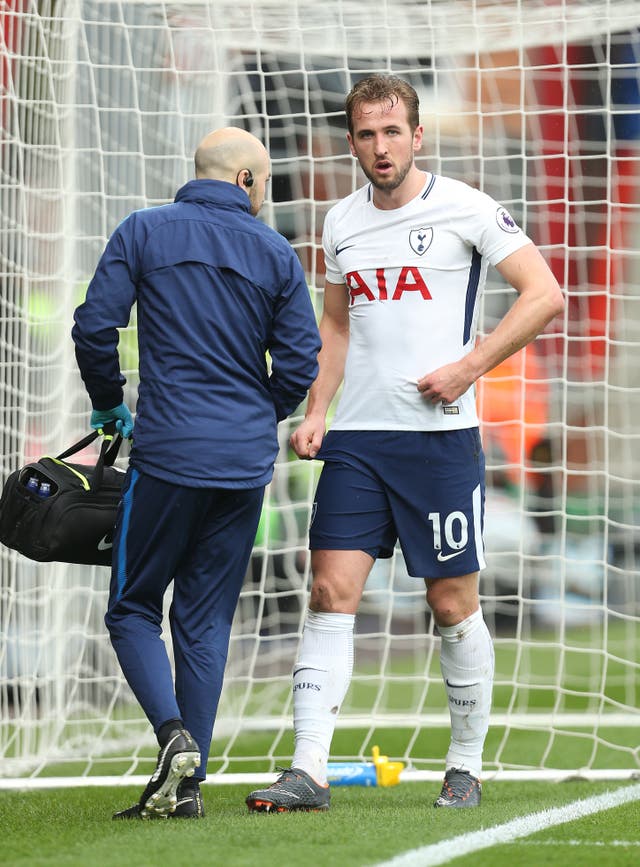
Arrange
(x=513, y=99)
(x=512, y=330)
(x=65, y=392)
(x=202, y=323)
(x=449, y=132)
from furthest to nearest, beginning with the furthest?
(x=513, y=99), (x=449, y=132), (x=65, y=392), (x=512, y=330), (x=202, y=323)

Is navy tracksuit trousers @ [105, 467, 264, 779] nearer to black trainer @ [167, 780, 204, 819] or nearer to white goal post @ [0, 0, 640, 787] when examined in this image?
black trainer @ [167, 780, 204, 819]

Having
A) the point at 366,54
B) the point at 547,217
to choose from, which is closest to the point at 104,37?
the point at 366,54

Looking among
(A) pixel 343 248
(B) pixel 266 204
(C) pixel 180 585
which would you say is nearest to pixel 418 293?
(A) pixel 343 248

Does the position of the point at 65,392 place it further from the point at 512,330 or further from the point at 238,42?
the point at 512,330

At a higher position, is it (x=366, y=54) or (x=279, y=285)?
(x=366, y=54)

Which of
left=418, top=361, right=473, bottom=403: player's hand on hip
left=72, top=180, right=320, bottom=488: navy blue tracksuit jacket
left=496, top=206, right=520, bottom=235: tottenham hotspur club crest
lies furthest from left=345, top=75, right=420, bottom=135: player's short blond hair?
left=418, top=361, right=473, bottom=403: player's hand on hip

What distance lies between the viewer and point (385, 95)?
379 centimetres

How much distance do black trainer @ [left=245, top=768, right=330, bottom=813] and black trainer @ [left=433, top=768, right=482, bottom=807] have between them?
0.43 metres

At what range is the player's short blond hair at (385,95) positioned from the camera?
12.4 feet

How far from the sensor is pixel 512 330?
3748mm

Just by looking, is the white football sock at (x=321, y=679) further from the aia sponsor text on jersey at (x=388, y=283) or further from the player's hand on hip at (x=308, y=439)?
the aia sponsor text on jersey at (x=388, y=283)

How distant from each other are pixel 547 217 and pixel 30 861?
4.66 metres

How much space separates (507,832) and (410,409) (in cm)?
116

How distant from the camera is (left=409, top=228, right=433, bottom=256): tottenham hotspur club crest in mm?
3848
